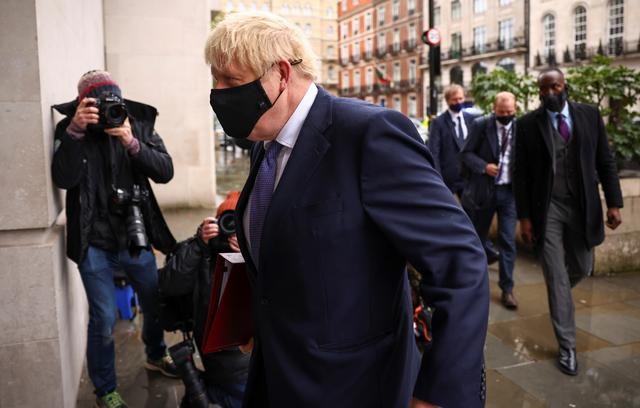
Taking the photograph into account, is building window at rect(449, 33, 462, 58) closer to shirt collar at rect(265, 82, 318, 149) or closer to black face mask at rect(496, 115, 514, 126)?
black face mask at rect(496, 115, 514, 126)

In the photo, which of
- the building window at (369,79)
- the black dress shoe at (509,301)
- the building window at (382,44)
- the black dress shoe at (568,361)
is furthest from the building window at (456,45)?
the black dress shoe at (568,361)

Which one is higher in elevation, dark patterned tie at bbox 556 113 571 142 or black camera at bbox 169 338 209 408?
dark patterned tie at bbox 556 113 571 142

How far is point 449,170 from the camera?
6734 millimetres

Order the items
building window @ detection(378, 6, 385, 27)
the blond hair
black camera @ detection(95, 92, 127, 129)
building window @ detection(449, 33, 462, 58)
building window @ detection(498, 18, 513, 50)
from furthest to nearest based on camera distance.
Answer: building window @ detection(378, 6, 385, 27) → building window @ detection(449, 33, 462, 58) → building window @ detection(498, 18, 513, 50) → black camera @ detection(95, 92, 127, 129) → the blond hair

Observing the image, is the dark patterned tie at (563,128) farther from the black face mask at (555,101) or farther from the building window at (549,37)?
the building window at (549,37)

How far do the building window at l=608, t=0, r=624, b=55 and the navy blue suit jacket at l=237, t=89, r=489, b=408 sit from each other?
35.7m

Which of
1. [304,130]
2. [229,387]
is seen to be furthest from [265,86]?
[229,387]

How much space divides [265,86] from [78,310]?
10.1 feet

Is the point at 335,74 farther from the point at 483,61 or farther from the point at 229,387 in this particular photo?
the point at 229,387

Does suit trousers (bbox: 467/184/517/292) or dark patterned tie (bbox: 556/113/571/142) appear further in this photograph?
suit trousers (bbox: 467/184/517/292)

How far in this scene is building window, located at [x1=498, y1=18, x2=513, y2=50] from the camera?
4722 cm

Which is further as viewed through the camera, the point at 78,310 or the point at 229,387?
the point at 78,310

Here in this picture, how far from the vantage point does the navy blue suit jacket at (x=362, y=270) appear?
1558mm

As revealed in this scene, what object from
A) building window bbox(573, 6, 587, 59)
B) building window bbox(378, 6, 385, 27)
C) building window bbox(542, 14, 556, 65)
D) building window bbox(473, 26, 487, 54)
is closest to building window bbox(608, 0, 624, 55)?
building window bbox(573, 6, 587, 59)
